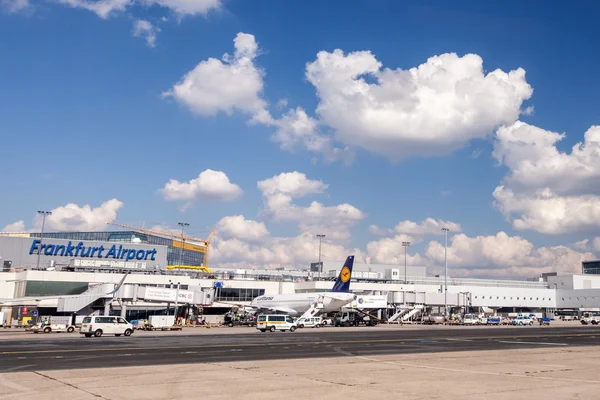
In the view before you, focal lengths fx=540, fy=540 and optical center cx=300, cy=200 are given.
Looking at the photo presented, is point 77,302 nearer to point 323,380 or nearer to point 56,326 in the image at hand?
point 56,326

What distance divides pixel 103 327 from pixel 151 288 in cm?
3475

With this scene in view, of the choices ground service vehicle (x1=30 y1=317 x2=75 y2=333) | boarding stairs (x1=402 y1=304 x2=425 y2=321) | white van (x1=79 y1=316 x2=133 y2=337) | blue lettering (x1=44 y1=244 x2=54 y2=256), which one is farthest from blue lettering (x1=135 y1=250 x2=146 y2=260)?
white van (x1=79 y1=316 x2=133 y2=337)

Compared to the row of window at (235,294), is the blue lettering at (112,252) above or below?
above

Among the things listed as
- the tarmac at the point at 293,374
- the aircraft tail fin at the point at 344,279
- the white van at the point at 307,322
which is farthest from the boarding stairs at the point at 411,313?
the tarmac at the point at 293,374

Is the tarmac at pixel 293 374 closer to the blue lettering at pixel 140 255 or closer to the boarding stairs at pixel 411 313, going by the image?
the boarding stairs at pixel 411 313

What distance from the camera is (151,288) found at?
300 feet

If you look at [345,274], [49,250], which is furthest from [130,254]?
[345,274]

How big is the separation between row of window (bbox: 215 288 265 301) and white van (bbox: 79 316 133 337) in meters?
70.1

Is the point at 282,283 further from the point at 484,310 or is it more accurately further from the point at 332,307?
the point at 484,310

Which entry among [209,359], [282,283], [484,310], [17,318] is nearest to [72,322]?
[17,318]

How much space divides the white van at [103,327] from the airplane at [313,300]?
142 ft

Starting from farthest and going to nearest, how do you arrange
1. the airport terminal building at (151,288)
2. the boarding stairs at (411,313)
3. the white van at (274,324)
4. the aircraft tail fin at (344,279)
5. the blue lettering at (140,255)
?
the blue lettering at (140,255) → the boarding stairs at (411,313) → the aircraft tail fin at (344,279) → the airport terminal building at (151,288) → the white van at (274,324)

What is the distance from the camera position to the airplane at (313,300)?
94688 millimetres

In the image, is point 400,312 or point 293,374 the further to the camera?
point 400,312
